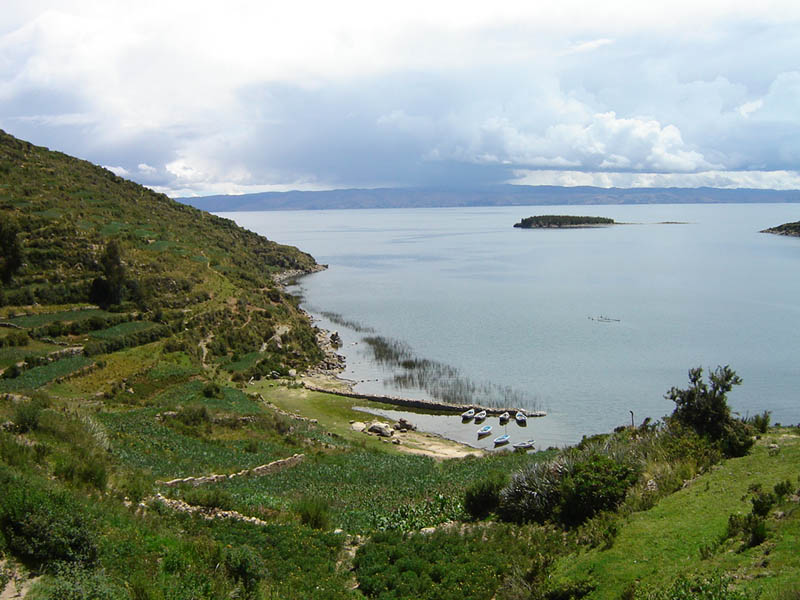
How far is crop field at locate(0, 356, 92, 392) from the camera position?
1235 inches

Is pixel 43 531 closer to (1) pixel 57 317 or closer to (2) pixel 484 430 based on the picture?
(2) pixel 484 430

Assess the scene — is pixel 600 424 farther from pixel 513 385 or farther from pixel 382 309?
pixel 382 309

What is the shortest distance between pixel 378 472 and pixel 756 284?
88003mm

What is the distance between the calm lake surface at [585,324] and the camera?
43.4 m

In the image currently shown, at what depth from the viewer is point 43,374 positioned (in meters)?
34.8

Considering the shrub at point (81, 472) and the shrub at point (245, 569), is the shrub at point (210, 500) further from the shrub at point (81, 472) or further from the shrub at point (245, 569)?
the shrub at point (245, 569)

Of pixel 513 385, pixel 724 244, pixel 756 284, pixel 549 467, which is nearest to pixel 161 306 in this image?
pixel 513 385

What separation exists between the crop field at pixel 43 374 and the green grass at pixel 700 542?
28857 mm

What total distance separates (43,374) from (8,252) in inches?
847

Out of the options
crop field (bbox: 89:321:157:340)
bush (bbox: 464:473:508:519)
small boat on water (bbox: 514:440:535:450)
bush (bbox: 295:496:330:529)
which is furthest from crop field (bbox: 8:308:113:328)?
bush (bbox: 464:473:508:519)

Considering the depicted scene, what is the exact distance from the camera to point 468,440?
3706 centimetres

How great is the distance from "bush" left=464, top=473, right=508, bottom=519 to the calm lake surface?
2091cm

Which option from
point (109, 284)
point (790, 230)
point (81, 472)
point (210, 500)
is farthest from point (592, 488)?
point (790, 230)

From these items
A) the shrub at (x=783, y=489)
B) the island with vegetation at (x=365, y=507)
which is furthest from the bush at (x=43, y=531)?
the shrub at (x=783, y=489)
